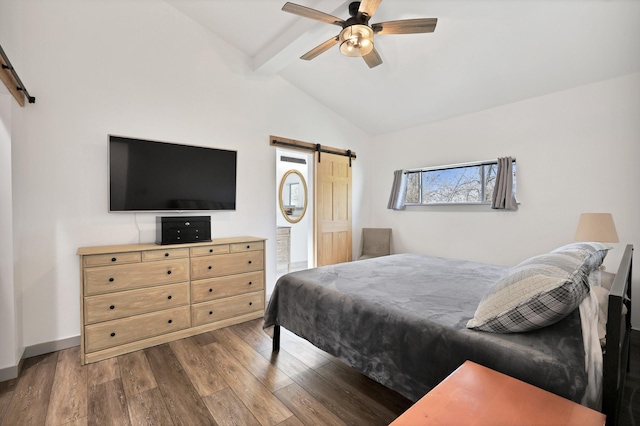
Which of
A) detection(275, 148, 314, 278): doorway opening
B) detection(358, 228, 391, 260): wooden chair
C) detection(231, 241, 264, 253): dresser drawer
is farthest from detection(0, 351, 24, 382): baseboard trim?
detection(358, 228, 391, 260): wooden chair

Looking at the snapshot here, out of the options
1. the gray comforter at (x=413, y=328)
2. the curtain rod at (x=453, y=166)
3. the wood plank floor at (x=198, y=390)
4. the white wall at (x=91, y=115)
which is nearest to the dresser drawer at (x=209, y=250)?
the white wall at (x=91, y=115)

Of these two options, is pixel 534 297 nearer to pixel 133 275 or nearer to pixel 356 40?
pixel 356 40

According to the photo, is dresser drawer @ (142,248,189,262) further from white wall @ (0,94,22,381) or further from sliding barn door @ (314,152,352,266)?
sliding barn door @ (314,152,352,266)

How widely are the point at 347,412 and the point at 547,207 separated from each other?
3.19 m

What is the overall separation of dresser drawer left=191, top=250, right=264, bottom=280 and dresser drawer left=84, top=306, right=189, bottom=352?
0.36m

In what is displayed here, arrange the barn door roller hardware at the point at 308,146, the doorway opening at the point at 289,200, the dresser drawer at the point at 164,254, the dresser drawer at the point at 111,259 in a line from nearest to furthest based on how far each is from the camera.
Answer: the dresser drawer at the point at 111,259 → the dresser drawer at the point at 164,254 → the barn door roller hardware at the point at 308,146 → the doorway opening at the point at 289,200

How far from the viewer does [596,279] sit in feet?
5.36

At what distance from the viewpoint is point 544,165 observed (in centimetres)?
341

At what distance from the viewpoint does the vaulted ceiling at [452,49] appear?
248 centimetres

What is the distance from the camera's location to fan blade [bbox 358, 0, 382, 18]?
2.02 m

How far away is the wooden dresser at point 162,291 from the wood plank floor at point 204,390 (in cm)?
19

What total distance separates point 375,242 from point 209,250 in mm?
2775

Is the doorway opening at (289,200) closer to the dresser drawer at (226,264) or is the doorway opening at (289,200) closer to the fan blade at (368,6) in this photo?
the dresser drawer at (226,264)

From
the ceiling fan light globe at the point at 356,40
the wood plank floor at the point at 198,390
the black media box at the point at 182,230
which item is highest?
the ceiling fan light globe at the point at 356,40
